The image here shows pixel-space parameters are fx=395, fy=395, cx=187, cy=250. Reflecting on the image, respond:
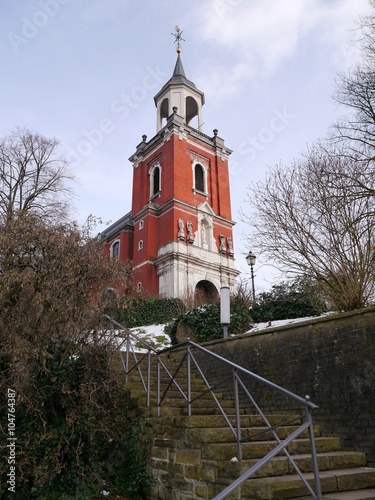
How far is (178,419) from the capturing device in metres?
5.05

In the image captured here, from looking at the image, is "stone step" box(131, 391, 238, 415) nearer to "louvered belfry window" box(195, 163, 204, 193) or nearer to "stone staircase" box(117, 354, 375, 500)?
"stone staircase" box(117, 354, 375, 500)

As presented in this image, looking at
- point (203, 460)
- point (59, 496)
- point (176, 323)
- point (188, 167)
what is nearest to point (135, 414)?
point (59, 496)

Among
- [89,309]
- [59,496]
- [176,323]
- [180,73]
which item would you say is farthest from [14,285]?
[180,73]

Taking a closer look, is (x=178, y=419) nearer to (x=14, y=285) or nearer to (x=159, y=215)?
(x=14, y=285)

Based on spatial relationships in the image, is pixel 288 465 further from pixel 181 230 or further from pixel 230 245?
pixel 230 245

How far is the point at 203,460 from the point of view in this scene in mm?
4473

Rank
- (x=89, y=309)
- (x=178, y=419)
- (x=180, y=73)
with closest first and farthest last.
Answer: (x=178, y=419), (x=89, y=309), (x=180, y=73)

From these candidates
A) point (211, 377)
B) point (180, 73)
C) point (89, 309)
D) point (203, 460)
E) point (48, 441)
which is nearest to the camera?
point (203, 460)

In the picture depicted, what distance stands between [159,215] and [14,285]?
68.5 feet

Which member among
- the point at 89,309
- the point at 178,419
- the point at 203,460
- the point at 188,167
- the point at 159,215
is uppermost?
the point at 188,167

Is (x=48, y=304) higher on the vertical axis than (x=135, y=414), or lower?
higher

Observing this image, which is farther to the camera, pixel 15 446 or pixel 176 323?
pixel 176 323

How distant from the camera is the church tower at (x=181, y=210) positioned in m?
24.5

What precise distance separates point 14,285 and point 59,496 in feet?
9.99
